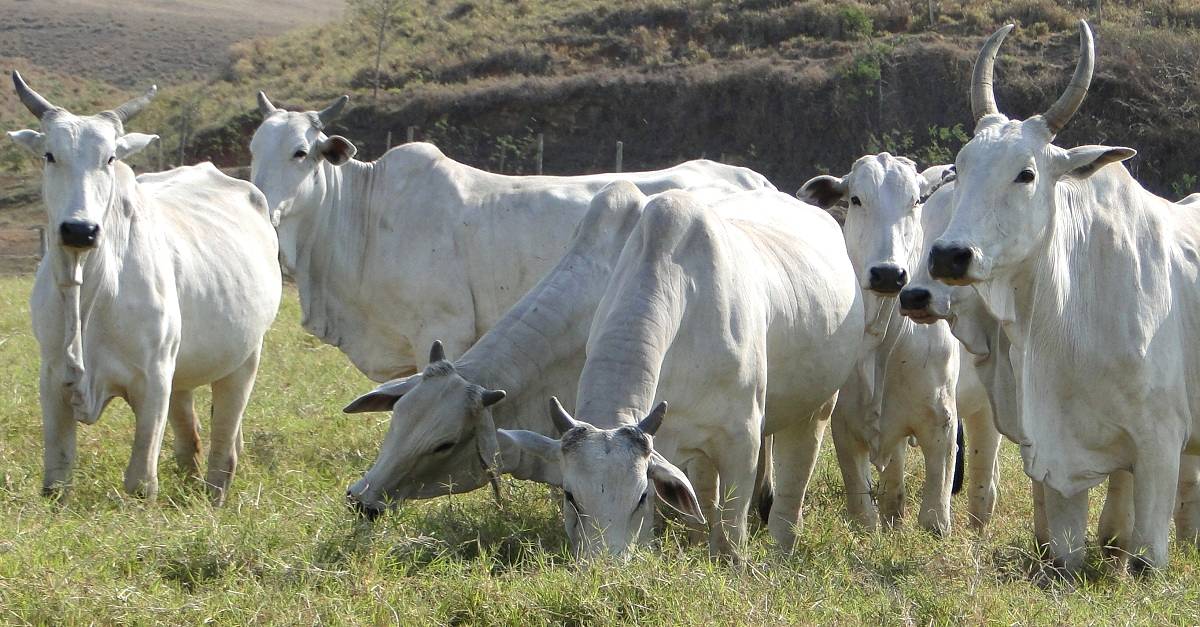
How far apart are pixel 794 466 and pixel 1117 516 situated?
1.60m

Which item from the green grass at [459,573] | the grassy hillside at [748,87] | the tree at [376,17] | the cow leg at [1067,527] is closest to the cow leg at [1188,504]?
the green grass at [459,573]

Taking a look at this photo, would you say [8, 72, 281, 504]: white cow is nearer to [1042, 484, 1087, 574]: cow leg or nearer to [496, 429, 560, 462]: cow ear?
[496, 429, 560, 462]: cow ear

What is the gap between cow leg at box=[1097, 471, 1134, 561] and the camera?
237 inches

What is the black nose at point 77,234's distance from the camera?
611 centimetres

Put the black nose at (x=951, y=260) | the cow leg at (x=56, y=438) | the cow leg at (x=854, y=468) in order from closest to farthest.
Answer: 1. the black nose at (x=951, y=260)
2. the cow leg at (x=56, y=438)
3. the cow leg at (x=854, y=468)

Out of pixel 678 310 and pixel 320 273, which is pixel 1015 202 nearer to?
pixel 678 310

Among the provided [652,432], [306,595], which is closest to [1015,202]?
[652,432]

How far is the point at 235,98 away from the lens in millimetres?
38094

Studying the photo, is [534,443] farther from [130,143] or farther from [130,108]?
[130,108]

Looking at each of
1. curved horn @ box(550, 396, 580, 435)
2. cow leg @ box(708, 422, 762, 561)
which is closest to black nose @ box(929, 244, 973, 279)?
cow leg @ box(708, 422, 762, 561)

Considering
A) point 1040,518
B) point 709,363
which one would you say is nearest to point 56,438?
point 709,363

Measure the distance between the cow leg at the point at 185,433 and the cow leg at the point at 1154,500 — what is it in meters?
4.74

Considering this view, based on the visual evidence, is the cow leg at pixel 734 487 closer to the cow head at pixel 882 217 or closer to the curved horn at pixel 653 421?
the curved horn at pixel 653 421

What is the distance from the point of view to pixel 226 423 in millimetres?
7805
